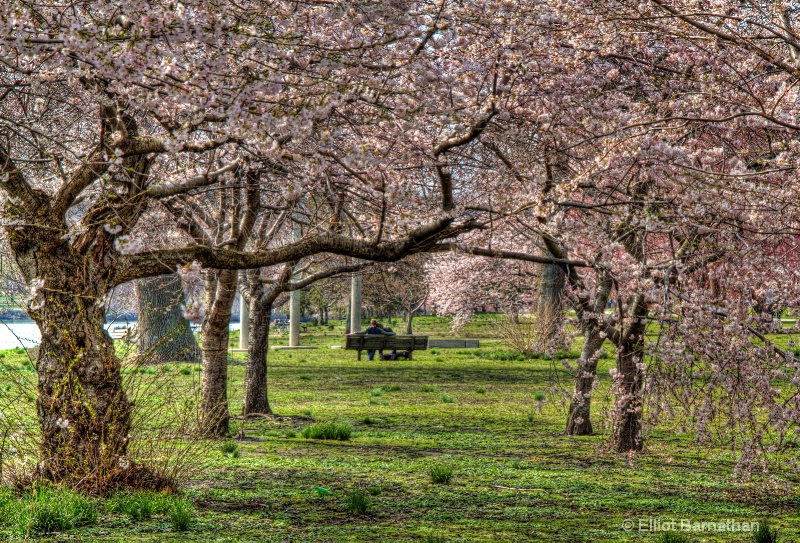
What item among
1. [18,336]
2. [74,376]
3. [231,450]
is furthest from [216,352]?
[18,336]

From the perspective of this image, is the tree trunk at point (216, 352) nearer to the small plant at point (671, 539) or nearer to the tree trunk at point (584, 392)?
the tree trunk at point (584, 392)

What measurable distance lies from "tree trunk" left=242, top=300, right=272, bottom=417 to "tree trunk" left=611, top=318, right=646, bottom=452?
16.5ft

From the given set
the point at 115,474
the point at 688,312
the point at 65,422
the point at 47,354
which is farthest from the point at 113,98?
the point at 688,312

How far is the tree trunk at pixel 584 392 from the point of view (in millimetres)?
10070

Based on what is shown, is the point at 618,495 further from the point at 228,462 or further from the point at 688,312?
the point at 228,462

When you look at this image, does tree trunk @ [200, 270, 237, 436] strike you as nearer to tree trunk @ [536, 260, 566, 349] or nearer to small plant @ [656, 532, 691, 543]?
small plant @ [656, 532, 691, 543]

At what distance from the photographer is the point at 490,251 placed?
7547mm

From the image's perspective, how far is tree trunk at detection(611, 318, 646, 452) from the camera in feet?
27.0

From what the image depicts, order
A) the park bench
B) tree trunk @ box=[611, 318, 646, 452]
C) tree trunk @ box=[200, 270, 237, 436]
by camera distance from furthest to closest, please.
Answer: the park bench, tree trunk @ box=[200, 270, 237, 436], tree trunk @ box=[611, 318, 646, 452]

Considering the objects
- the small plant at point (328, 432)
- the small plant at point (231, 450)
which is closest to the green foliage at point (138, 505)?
the small plant at point (231, 450)

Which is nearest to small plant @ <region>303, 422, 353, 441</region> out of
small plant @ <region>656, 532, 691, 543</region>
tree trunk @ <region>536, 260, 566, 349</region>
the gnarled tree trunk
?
the gnarled tree trunk

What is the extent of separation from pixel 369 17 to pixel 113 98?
208cm

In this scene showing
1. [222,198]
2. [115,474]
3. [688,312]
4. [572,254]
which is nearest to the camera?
[115,474]

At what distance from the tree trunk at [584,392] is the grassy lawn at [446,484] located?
344 mm
